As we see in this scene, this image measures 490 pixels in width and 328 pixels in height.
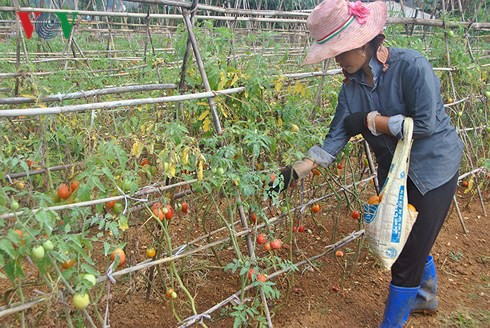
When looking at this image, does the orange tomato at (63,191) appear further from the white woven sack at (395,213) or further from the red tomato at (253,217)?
the white woven sack at (395,213)

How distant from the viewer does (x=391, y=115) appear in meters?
1.95

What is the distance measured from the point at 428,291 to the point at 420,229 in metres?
0.57

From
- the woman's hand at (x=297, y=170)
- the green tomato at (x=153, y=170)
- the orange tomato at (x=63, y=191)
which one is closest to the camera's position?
the orange tomato at (x=63, y=191)

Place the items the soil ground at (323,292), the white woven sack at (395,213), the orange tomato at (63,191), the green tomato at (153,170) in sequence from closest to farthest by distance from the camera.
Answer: the orange tomato at (63,191)
the green tomato at (153,170)
the white woven sack at (395,213)
the soil ground at (323,292)

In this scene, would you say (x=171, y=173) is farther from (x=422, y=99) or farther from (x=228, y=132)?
(x=422, y=99)

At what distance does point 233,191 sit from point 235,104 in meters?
0.43

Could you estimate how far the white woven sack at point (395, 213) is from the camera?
74.0 inches

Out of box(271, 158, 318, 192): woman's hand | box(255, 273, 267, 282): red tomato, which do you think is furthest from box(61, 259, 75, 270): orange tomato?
box(271, 158, 318, 192): woman's hand

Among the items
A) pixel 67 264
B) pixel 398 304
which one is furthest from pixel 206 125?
pixel 398 304

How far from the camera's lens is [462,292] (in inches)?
103

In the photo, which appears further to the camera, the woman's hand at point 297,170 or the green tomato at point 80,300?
the woman's hand at point 297,170

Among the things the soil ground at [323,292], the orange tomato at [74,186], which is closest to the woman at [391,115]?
the soil ground at [323,292]

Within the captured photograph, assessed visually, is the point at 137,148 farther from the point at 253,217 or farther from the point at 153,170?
the point at 253,217

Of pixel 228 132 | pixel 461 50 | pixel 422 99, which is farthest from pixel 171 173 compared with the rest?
pixel 461 50
